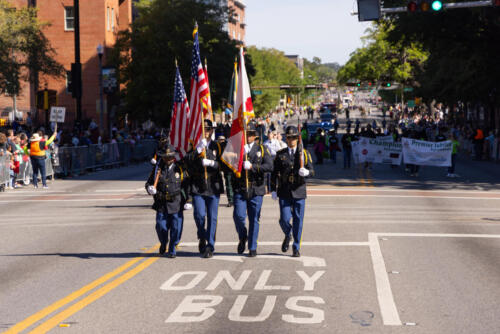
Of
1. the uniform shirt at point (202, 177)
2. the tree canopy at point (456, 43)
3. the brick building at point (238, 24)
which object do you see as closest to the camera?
the uniform shirt at point (202, 177)

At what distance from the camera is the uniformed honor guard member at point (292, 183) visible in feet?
39.7

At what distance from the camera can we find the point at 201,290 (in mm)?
9789

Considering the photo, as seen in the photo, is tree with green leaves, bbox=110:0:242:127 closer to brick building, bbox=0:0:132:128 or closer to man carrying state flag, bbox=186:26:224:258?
brick building, bbox=0:0:132:128

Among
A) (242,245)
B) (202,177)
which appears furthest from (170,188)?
(242,245)

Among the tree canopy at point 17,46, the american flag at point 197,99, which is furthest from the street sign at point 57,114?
the american flag at point 197,99

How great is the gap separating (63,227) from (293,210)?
6.53m

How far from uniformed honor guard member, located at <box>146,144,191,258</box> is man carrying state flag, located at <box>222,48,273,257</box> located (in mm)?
786

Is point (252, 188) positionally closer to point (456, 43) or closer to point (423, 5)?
point (423, 5)

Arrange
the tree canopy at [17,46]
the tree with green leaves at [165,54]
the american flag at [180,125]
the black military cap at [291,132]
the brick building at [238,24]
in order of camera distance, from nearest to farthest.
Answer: the black military cap at [291,132]
the american flag at [180,125]
the tree canopy at [17,46]
the tree with green leaves at [165,54]
the brick building at [238,24]

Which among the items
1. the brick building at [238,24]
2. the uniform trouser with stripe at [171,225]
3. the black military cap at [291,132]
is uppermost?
the brick building at [238,24]

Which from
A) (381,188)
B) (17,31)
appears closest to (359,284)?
(381,188)

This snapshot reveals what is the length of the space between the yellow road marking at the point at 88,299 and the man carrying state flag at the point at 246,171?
1470 mm

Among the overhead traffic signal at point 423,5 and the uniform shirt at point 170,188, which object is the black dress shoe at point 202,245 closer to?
the uniform shirt at point 170,188

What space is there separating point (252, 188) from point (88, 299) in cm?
346
